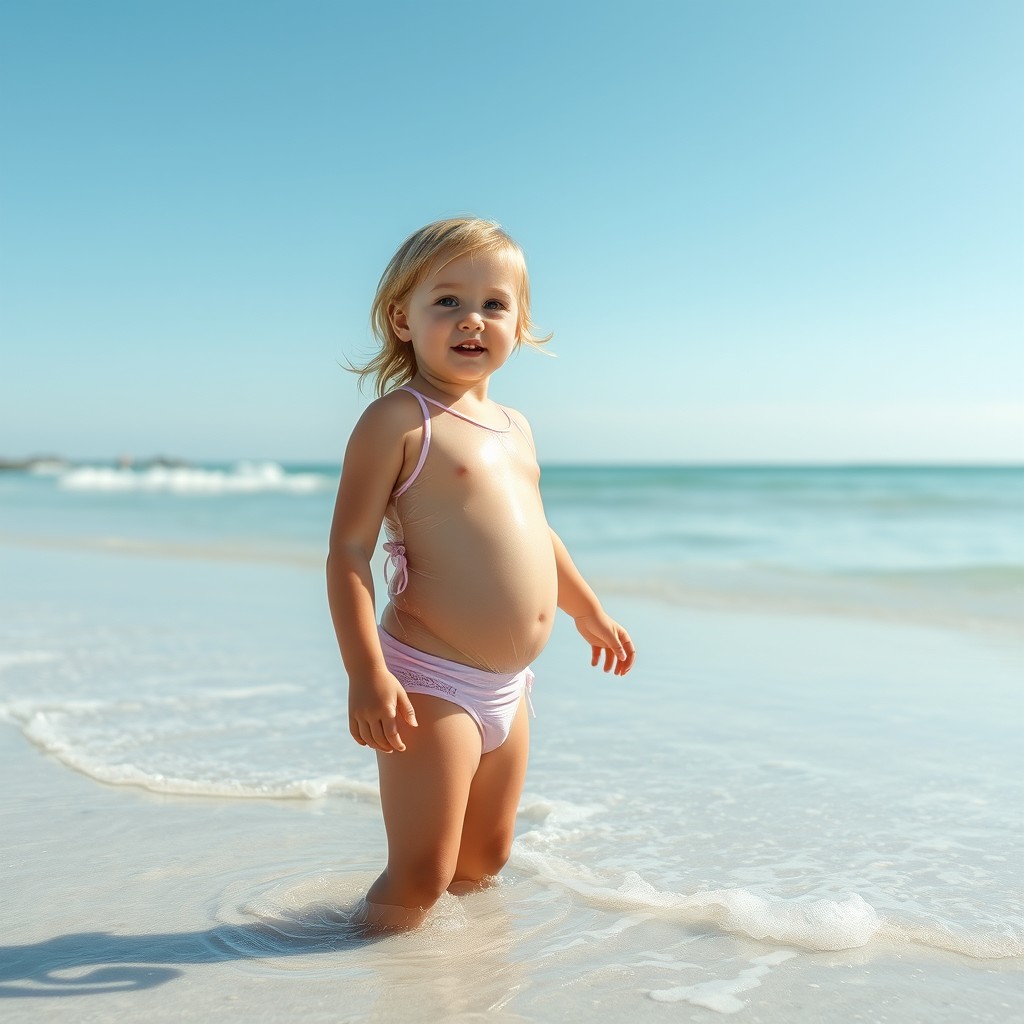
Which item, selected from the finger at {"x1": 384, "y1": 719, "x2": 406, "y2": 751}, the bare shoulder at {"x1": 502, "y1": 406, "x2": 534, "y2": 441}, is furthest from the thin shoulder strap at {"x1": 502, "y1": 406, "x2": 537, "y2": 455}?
the finger at {"x1": 384, "y1": 719, "x2": 406, "y2": 751}

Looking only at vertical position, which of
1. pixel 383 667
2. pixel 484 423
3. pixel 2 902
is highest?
pixel 484 423

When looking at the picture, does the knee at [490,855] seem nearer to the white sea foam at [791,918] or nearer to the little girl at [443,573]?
the little girl at [443,573]

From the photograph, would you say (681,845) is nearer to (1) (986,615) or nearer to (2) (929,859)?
(2) (929,859)

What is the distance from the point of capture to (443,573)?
7.31 ft

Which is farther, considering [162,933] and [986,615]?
[986,615]

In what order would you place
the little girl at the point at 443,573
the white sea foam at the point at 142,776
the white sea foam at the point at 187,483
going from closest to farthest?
1. the little girl at the point at 443,573
2. the white sea foam at the point at 142,776
3. the white sea foam at the point at 187,483

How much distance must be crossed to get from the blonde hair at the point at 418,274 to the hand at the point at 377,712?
76 centimetres

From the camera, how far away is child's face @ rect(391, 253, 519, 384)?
7.56 feet

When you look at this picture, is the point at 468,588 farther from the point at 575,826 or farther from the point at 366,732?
the point at 575,826

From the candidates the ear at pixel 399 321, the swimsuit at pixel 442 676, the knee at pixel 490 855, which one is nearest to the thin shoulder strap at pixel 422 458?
the swimsuit at pixel 442 676

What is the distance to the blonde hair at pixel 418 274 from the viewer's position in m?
2.32

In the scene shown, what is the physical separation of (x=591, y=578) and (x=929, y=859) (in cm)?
566

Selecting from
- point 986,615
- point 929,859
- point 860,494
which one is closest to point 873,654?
point 986,615

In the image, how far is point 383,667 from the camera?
2.07 metres
